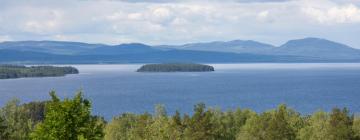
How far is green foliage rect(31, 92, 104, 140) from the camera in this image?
2911cm

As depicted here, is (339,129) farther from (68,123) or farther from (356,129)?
(68,123)

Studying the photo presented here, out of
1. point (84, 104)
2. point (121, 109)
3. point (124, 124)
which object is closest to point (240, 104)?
point (121, 109)

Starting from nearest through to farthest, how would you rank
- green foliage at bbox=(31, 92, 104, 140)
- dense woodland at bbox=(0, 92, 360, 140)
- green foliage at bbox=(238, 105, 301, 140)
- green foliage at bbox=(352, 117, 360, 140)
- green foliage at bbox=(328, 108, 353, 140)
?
green foliage at bbox=(31, 92, 104, 140) < dense woodland at bbox=(0, 92, 360, 140) < green foliage at bbox=(328, 108, 353, 140) < green foliage at bbox=(238, 105, 301, 140) < green foliage at bbox=(352, 117, 360, 140)

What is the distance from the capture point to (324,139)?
53.2 meters

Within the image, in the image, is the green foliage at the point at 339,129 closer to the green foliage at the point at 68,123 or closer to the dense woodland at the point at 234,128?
the dense woodland at the point at 234,128

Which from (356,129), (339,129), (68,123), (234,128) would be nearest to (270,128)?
(339,129)

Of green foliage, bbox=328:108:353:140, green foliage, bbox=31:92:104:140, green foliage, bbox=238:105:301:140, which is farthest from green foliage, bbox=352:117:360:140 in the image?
green foliage, bbox=31:92:104:140

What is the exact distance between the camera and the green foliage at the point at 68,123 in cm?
2911

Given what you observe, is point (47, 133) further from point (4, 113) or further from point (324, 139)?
point (4, 113)

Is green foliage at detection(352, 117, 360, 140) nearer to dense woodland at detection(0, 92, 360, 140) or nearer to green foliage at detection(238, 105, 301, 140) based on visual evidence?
dense woodland at detection(0, 92, 360, 140)

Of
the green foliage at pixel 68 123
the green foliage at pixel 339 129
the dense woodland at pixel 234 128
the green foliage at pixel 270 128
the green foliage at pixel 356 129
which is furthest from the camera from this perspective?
the green foliage at pixel 356 129

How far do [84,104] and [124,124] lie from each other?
130 ft

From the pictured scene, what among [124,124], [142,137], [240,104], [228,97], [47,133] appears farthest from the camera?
[228,97]

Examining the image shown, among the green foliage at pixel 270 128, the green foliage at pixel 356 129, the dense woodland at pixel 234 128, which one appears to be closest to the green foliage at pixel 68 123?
the dense woodland at pixel 234 128
